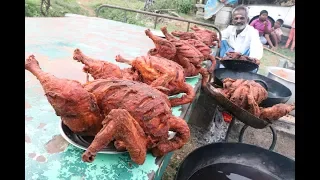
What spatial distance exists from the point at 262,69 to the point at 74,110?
795 centimetres

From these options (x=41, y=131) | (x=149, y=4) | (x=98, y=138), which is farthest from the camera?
(x=149, y=4)

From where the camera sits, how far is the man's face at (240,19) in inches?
231

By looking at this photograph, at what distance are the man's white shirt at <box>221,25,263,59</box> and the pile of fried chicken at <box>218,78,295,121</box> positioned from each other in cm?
309

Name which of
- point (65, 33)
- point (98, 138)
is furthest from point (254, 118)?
point (65, 33)

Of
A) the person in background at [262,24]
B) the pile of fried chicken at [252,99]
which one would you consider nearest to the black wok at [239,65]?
the pile of fried chicken at [252,99]

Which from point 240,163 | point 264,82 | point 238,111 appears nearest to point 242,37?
point 264,82

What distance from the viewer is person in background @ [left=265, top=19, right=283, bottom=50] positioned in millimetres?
9789

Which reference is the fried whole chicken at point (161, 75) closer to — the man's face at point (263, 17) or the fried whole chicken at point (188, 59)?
the fried whole chicken at point (188, 59)

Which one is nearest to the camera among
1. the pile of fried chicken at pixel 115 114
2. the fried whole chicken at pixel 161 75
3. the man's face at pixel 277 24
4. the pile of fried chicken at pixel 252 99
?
the pile of fried chicken at pixel 115 114

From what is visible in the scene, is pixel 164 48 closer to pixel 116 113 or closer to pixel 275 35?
pixel 116 113

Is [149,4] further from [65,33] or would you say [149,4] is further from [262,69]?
[65,33]

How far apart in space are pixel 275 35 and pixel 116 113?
10.1m

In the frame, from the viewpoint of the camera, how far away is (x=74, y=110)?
4.43 ft

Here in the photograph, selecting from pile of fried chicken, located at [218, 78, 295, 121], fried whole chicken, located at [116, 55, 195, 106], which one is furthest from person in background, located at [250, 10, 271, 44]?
fried whole chicken, located at [116, 55, 195, 106]
